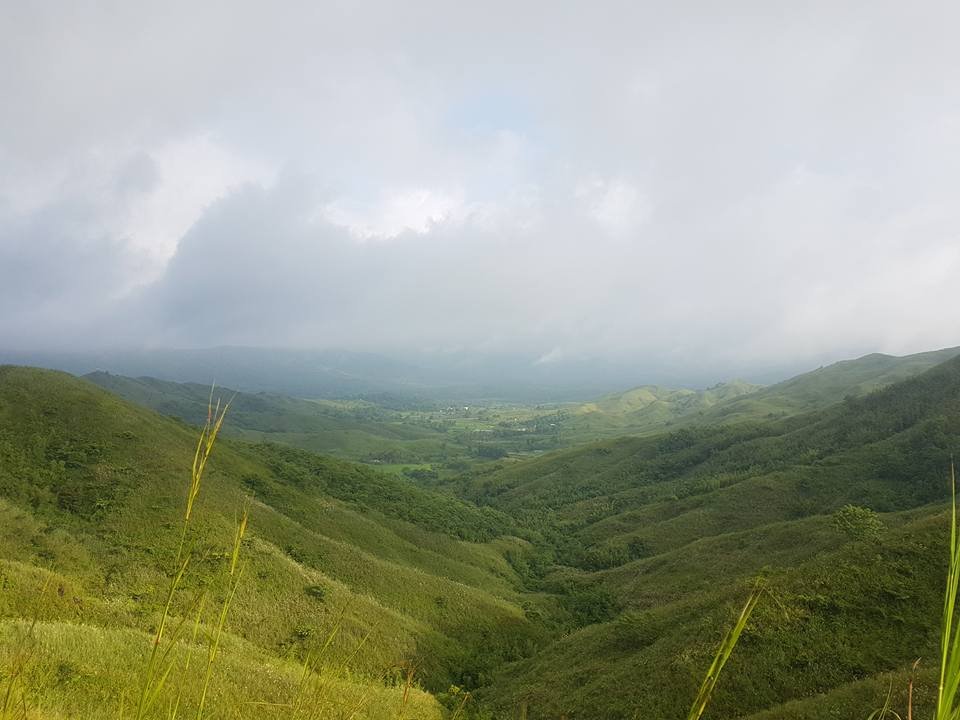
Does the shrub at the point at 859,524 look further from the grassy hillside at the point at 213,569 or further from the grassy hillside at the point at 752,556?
the grassy hillside at the point at 213,569

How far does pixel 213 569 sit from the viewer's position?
39.3 meters

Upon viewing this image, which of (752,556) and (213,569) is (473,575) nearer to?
(752,556)

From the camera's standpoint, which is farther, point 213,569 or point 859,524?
point 859,524

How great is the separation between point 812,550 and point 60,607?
6790 cm

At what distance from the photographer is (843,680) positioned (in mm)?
25422

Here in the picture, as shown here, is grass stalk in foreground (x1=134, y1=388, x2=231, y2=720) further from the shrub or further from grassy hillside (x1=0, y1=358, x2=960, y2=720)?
the shrub

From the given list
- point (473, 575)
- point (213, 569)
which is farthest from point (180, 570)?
point (473, 575)

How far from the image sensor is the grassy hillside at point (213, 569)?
20.2 m

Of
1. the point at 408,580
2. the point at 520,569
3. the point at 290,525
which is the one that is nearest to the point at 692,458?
the point at 520,569

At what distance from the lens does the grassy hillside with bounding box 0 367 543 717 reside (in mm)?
20250

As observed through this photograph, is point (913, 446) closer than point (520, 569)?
No

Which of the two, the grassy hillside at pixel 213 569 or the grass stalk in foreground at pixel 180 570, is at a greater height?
the grass stalk in foreground at pixel 180 570

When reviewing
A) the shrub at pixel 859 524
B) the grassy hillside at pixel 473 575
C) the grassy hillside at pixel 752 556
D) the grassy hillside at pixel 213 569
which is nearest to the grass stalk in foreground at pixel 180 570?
the grassy hillside at pixel 473 575

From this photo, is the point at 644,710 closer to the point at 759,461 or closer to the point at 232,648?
the point at 232,648
